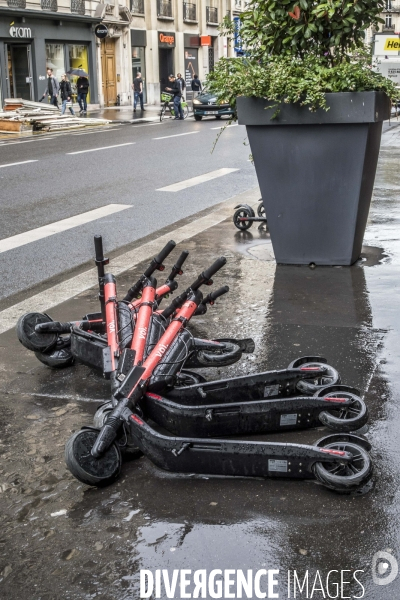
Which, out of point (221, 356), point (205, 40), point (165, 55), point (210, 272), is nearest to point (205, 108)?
point (165, 55)

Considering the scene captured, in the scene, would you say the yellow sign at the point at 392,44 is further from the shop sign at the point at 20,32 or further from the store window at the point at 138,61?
the shop sign at the point at 20,32

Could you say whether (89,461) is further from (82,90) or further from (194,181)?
(82,90)

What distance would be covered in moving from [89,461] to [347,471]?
3.17ft

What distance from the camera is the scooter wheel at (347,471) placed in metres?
2.91

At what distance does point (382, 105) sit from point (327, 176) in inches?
25.5

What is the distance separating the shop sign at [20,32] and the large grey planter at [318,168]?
33.4 meters

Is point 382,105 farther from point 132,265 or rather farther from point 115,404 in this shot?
point 115,404

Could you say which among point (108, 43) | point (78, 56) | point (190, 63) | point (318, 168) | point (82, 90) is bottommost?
point (318, 168)

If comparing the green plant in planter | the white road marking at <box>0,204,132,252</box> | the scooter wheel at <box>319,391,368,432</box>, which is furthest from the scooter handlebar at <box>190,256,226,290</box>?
the white road marking at <box>0,204,132,252</box>

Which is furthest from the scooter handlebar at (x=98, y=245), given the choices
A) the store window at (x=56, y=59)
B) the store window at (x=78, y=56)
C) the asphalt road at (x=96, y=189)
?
the store window at (x=78, y=56)

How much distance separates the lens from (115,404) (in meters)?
3.30

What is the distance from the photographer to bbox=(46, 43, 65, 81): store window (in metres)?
39.9

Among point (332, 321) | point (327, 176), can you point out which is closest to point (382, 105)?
point (327, 176)

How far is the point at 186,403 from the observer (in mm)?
3562
